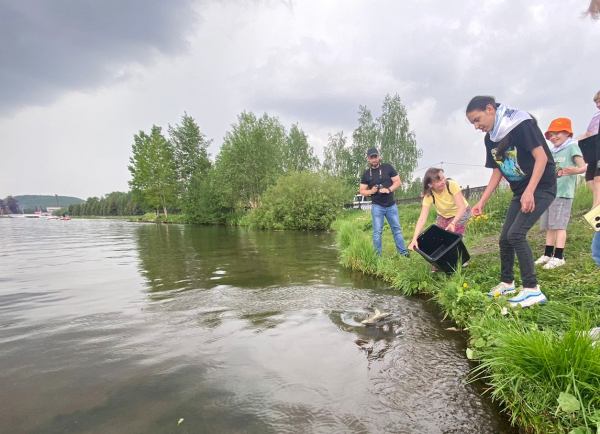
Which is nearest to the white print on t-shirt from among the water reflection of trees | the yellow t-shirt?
the yellow t-shirt

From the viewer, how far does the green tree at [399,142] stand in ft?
108

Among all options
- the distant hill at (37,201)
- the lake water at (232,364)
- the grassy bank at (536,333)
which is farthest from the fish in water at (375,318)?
the distant hill at (37,201)

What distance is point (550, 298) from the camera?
8.91 ft

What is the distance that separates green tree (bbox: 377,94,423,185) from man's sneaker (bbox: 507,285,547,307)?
1246 inches

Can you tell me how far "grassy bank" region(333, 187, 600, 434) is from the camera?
150 cm

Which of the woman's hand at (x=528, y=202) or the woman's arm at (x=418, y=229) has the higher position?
the woman's hand at (x=528, y=202)

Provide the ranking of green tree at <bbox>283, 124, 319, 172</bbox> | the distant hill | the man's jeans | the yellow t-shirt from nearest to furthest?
the man's jeans → the yellow t-shirt → green tree at <bbox>283, 124, 319, 172</bbox> → the distant hill

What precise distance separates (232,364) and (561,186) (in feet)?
15.0

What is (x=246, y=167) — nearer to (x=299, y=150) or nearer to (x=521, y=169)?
(x=299, y=150)

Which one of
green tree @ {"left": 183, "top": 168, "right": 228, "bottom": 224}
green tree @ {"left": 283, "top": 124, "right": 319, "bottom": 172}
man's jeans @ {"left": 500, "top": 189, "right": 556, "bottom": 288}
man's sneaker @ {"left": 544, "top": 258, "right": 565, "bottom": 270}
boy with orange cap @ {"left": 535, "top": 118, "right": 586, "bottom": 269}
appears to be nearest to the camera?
man's jeans @ {"left": 500, "top": 189, "right": 556, "bottom": 288}

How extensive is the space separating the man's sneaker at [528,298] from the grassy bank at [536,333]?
61mm

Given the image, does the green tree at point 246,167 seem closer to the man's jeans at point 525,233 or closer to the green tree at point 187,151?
the green tree at point 187,151

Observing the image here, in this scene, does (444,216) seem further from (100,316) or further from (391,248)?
(100,316)

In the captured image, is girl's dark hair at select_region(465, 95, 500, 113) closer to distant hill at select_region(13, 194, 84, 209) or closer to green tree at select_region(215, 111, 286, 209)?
green tree at select_region(215, 111, 286, 209)
